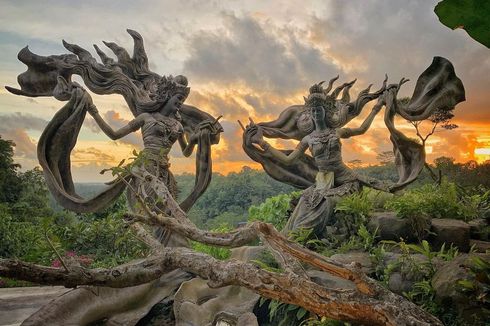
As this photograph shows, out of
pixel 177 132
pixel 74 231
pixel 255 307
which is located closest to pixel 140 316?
pixel 255 307

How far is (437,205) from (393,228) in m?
0.95

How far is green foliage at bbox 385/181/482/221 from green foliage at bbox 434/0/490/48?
3.82 metres

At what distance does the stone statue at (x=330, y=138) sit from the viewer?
631cm

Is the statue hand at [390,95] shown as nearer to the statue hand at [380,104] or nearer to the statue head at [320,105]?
the statue hand at [380,104]

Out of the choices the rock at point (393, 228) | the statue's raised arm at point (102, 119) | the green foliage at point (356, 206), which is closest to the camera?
the rock at point (393, 228)

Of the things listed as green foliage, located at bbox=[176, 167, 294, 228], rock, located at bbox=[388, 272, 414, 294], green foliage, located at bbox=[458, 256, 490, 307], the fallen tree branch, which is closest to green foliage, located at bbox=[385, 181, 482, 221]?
rock, located at bbox=[388, 272, 414, 294]

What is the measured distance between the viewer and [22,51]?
6516 millimetres

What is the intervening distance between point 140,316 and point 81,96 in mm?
3158

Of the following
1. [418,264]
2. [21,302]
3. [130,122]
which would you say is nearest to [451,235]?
[418,264]

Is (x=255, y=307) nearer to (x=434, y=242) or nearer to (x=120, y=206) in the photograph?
(x=434, y=242)

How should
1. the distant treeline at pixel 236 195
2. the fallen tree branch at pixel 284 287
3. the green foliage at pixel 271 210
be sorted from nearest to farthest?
the fallen tree branch at pixel 284 287 < the green foliage at pixel 271 210 < the distant treeline at pixel 236 195

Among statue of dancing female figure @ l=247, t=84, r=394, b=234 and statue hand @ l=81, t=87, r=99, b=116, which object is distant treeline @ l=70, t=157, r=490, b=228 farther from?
statue hand @ l=81, t=87, r=99, b=116

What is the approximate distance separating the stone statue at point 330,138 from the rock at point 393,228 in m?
0.66

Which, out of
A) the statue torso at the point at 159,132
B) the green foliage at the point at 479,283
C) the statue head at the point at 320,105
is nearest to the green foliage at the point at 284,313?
the green foliage at the point at 479,283
